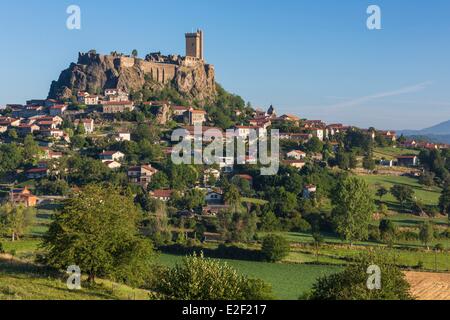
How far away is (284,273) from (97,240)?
510 inches

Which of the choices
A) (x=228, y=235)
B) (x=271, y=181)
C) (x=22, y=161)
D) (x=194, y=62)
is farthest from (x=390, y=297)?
(x=194, y=62)

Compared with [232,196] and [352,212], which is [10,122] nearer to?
[232,196]

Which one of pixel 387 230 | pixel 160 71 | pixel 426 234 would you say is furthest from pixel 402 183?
pixel 160 71

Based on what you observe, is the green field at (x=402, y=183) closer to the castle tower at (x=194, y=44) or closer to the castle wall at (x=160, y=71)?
the castle wall at (x=160, y=71)

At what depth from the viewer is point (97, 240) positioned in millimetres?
16969

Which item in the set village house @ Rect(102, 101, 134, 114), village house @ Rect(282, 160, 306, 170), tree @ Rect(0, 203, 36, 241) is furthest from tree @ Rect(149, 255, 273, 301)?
village house @ Rect(102, 101, 134, 114)

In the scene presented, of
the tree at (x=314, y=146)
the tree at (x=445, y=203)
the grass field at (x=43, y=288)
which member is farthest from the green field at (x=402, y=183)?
the grass field at (x=43, y=288)

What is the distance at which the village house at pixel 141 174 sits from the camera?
156 ft

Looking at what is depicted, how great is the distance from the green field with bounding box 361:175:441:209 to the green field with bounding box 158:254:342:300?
18316 millimetres

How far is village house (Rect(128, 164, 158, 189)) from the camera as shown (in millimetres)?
47456

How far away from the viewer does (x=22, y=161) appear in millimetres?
51531

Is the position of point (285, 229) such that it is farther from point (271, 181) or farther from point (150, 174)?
point (150, 174)

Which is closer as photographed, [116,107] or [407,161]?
[407,161]

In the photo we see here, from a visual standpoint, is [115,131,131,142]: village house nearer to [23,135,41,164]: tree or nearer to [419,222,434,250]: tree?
[23,135,41,164]: tree
